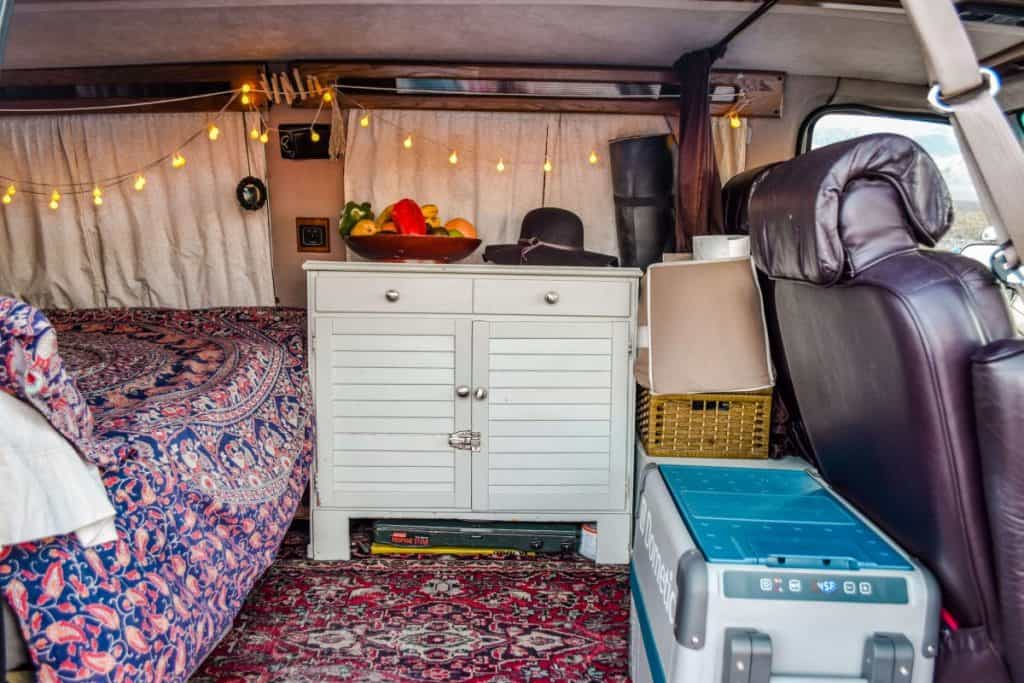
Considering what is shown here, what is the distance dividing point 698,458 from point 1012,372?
1504 millimetres

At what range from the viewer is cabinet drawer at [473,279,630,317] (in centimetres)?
247

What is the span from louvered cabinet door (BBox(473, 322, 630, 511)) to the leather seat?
1137 millimetres

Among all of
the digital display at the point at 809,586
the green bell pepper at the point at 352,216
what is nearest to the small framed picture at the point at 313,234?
the green bell pepper at the point at 352,216

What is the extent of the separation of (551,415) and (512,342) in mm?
324

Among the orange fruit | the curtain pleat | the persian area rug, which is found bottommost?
the persian area rug

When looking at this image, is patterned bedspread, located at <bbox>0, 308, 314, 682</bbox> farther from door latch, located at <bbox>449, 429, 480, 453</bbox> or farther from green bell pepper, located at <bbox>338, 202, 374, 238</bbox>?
door latch, located at <bbox>449, 429, 480, 453</bbox>

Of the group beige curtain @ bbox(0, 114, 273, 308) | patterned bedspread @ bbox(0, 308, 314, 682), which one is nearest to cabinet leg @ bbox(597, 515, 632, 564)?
patterned bedspread @ bbox(0, 308, 314, 682)

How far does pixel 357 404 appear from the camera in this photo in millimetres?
2496

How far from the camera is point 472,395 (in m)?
2.50

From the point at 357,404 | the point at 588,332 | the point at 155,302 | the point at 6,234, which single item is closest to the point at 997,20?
the point at 588,332

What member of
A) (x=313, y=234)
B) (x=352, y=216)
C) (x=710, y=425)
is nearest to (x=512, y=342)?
(x=710, y=425)

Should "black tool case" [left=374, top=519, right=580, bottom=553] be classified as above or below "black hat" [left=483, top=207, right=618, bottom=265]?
below

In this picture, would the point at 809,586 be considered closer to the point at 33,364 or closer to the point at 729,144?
the point at 33,364

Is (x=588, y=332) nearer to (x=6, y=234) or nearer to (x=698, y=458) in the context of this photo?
(x=698, y=458)
